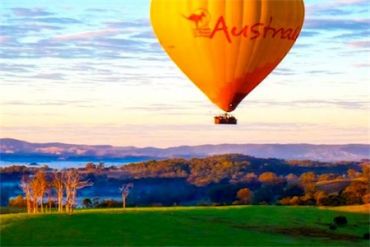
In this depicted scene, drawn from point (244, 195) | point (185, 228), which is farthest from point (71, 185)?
point (244, 195)

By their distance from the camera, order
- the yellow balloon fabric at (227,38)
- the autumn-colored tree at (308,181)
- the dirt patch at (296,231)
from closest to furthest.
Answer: the yellow balloon fabric at (227,38) → the dirt patch at (296,231) → the autumn-colored tree at (308,181)

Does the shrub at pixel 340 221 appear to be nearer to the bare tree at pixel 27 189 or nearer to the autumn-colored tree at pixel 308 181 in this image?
the bare tree at pixel 27 189

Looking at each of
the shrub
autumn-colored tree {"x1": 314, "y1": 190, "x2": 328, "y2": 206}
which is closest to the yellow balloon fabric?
the shrub

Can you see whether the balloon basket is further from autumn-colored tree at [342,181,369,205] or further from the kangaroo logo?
autumn-colored tree at [342,181,369,205]

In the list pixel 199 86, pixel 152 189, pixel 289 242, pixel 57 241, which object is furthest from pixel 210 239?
pixel 152 189

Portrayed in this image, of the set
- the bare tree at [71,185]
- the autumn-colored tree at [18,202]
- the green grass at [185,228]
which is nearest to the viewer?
the green grass at [185,228]

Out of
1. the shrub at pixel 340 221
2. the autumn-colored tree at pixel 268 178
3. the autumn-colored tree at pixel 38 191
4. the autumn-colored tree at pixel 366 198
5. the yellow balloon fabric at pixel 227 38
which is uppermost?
the yellow balloon fabric at pixel 227 38

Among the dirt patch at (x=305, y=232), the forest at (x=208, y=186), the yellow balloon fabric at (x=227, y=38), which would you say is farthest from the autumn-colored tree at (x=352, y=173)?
the yellow balloon fabric at (x=227, y=38)
